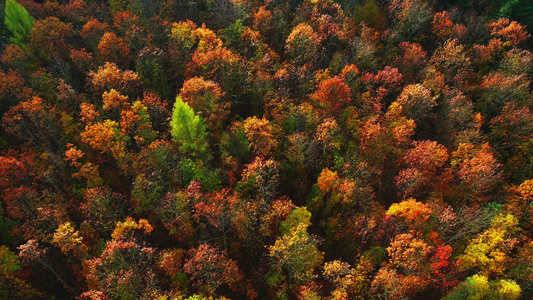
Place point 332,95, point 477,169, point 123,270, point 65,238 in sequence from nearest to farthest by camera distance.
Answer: point 123,270 < point 65,238 < point 477,169 < point 332,95

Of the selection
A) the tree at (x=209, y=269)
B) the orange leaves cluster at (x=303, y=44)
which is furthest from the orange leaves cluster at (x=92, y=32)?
the tree at (x=209, y=269)

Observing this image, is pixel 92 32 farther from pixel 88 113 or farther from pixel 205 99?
pixel 205 99

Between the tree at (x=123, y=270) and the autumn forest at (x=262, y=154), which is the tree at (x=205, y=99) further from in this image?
the tree at (x=123, y=270)

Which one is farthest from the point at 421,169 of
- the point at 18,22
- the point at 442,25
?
the point at 18,22

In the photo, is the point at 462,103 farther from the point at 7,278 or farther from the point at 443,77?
the point at 7,278

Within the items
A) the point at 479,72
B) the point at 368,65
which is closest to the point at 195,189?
the point at 368,65

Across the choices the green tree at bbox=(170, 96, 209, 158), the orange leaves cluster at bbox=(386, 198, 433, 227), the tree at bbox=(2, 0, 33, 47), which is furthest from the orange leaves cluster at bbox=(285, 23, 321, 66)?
the tree at bbox=(2, 0, 33, 47)

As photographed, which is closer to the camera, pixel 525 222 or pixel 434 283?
pixel 434 283
